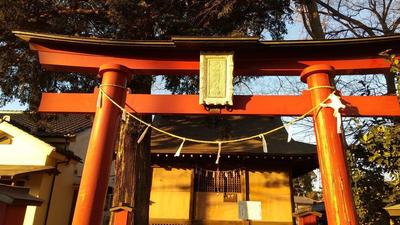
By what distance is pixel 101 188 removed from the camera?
4.51 metres

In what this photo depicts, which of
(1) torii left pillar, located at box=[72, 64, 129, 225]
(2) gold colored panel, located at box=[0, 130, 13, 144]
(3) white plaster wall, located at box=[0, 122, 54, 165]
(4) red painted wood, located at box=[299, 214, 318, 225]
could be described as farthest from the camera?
(2) gold colored panel, located at box=[0, 130, 13, 144]

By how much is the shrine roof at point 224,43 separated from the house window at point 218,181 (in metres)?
8.01

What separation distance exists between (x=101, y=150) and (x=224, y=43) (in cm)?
217

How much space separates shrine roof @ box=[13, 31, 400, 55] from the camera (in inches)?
194

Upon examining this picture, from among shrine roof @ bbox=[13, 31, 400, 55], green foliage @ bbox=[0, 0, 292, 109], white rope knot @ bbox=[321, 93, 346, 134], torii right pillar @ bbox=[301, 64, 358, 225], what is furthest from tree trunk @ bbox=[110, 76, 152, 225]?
white rope knot @ bbox=[321, 93, 346, 134]

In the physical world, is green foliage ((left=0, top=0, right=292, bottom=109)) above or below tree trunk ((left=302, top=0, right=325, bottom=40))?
below

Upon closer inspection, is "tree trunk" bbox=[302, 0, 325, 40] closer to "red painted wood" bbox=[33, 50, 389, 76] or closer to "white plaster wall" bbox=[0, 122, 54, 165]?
"red painted wood" bbox=[33, 50, 389, 76]

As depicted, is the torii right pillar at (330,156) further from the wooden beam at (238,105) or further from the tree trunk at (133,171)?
the tree trunk at (133,171)

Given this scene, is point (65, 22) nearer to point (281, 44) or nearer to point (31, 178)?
point (281, 44)

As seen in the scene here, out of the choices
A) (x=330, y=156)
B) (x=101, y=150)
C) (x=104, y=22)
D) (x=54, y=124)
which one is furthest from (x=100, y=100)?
(x=54, y=124)

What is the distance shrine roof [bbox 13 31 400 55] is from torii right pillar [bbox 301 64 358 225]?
36 cm

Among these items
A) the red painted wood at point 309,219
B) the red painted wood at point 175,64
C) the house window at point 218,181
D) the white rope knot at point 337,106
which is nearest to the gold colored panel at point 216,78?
the red painted wood at point 175,64

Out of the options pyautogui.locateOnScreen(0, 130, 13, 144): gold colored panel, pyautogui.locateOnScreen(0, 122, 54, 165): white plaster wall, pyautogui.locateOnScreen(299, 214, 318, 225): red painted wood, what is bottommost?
pyautogui.locateOnScreen(299, 214, 318, 225): red painted wood

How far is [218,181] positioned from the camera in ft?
41.6
